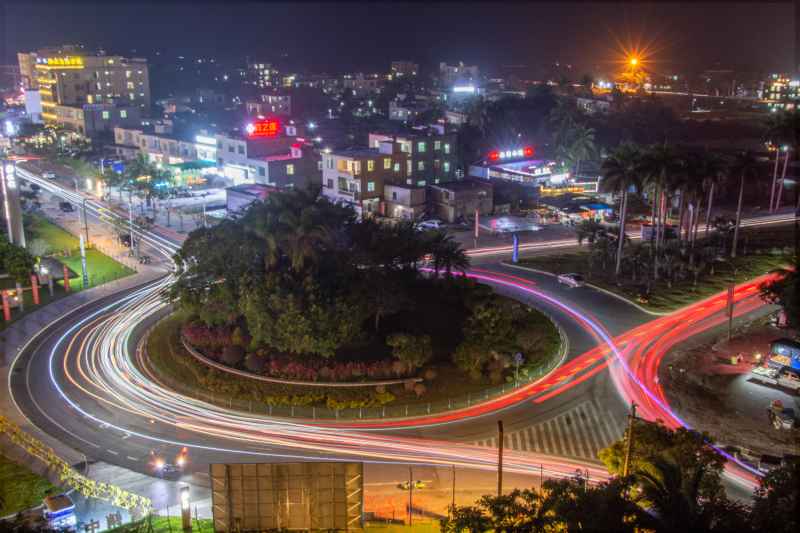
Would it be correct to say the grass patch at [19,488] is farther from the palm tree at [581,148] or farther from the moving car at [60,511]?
the palm tree at [581,148]

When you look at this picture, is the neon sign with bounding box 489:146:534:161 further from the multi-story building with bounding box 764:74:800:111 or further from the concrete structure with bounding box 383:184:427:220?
the multi-story building with bounding box 764:74:800:111

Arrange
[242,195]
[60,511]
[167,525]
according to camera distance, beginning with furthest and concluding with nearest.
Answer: [242,195], [167,525], [60,511]

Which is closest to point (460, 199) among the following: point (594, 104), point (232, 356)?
point (232, 356)

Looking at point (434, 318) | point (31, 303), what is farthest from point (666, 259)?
point (31, 303)

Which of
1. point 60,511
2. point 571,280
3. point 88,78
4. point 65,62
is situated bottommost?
point 60,511

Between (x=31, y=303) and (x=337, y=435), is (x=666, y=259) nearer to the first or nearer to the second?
(x=337, y=435)

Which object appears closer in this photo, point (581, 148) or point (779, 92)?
point (581, 148)

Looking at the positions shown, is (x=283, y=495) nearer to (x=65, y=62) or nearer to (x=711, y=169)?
(x=711, y=169)
